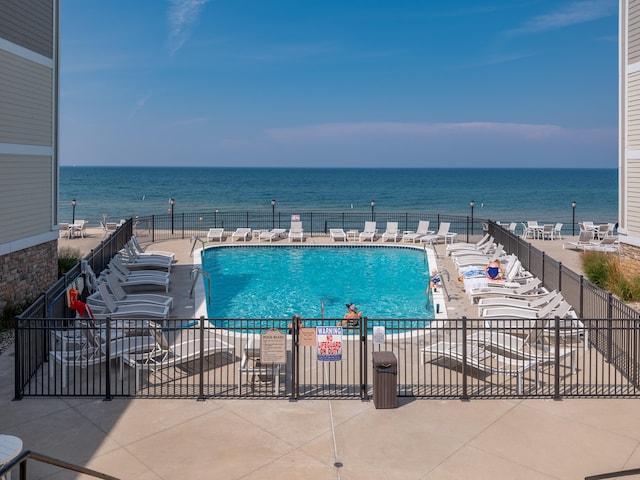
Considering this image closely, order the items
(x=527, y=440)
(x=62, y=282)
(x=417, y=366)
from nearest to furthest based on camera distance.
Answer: (x=527, y=440)
(x=417, y=366)
(x=62, y=282)

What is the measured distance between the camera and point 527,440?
7332mm

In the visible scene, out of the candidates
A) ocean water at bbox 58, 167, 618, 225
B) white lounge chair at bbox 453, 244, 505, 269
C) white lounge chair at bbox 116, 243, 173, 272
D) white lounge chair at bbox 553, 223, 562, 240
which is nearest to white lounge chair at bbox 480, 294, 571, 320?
white lounge chair at bbox 453, 244, 505, 269

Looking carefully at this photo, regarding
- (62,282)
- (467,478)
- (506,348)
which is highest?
(62,282)

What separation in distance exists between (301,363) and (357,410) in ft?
7.79

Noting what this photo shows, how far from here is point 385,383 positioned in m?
8.32

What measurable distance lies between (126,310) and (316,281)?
8.42 m

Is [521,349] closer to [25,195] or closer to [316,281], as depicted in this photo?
[316,281]

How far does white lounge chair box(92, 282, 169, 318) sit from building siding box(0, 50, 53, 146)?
182 inches

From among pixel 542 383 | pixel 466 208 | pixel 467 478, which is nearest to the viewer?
pixel 467 478

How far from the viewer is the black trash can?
→ 8.30 m

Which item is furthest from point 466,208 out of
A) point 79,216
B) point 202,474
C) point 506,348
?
point 202,474

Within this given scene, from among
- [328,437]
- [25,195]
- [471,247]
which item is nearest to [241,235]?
[471,247]

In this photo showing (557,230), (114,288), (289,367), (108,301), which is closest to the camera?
(289,367)

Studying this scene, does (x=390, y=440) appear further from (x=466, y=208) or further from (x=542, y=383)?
(x=466, y=208)
